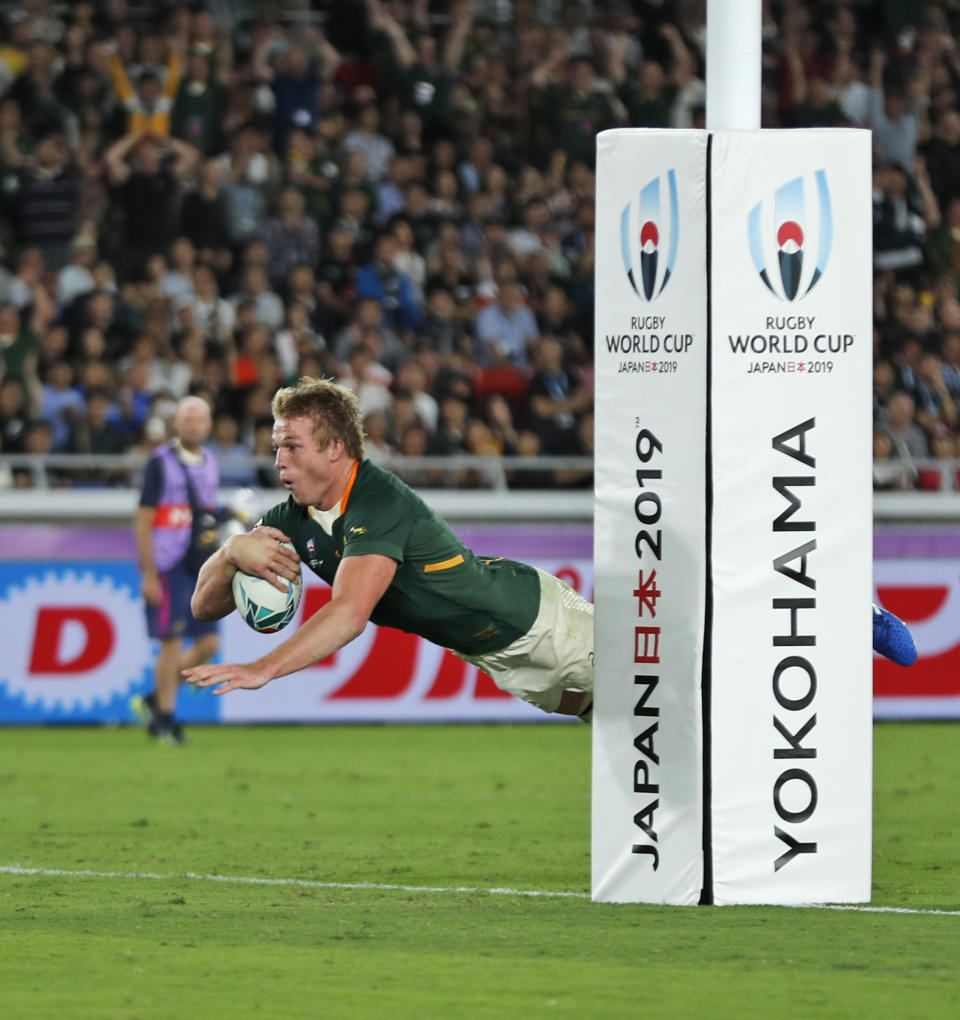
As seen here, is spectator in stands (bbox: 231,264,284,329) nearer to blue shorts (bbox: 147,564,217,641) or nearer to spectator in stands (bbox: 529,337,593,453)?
spectator in stands (bbox: 529,337,593,453)

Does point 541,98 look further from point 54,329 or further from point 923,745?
point 923,745

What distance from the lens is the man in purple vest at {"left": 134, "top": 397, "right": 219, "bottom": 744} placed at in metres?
14.3

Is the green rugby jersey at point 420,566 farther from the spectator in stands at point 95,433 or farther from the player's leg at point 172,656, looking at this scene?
the spectator in stands at point 95,433

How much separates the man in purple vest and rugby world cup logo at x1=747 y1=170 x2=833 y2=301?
741 centimetres

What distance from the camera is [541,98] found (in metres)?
20.1

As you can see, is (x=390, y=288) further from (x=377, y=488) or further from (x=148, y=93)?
→ (x=377, y=488)

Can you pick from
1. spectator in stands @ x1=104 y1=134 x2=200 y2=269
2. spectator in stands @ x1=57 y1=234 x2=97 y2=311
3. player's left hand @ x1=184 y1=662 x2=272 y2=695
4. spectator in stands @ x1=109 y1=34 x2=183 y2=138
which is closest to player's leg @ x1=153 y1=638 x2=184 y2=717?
spectator in stands @ x1=57 y1=234 x2=97 y2=311

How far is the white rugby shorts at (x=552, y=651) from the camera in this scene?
8.27 metres

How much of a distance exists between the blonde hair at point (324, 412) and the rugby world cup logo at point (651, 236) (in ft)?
3.96

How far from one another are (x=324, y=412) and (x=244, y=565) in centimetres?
67

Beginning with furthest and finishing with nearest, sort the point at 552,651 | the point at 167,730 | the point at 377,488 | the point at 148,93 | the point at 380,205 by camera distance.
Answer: the point at 380,205 < the point at 148,93 < the point at 167,730 < the point at 552,651 < the point at 377,488

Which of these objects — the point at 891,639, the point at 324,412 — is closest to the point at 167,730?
the point at 324,412

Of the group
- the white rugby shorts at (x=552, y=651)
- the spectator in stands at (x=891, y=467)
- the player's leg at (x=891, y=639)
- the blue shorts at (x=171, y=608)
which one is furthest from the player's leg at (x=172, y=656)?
the player's leg at (x=891, y=639)

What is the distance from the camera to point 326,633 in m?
6.98
